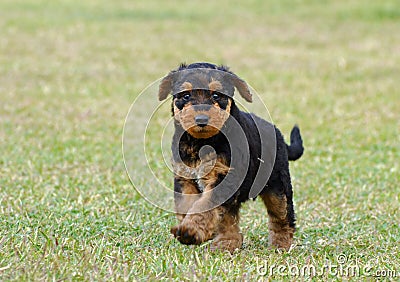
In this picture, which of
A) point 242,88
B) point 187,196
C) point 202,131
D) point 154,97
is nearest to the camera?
point 202,131

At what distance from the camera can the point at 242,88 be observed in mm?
6055

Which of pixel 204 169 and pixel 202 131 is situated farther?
pixel 204 169

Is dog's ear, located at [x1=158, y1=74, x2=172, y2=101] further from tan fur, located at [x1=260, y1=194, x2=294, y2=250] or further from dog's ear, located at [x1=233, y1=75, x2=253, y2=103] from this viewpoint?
tan fur, located at [x1=260, y1=194, x2=294, y2=250]

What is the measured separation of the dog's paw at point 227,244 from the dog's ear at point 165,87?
4.08 feet

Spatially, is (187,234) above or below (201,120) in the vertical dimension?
below

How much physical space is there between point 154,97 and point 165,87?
0.69 metres

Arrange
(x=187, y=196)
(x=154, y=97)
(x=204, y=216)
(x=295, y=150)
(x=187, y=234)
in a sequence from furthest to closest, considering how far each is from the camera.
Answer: (x=295, y=150) → (x=154, y=97) → (x=187, y=196) → (x=204, y=216) → (x=187, y=234)

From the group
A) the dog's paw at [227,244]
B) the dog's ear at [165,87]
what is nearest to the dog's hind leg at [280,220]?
the dog's paw at [227,244]

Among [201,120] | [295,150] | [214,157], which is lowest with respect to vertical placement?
[295,150]

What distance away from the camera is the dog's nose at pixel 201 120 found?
5.29m

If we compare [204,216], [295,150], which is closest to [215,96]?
[204,216]

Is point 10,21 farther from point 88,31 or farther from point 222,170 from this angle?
point 222,170

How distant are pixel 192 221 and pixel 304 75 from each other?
1327 centimetres

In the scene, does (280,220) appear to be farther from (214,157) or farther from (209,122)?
(209,122)
